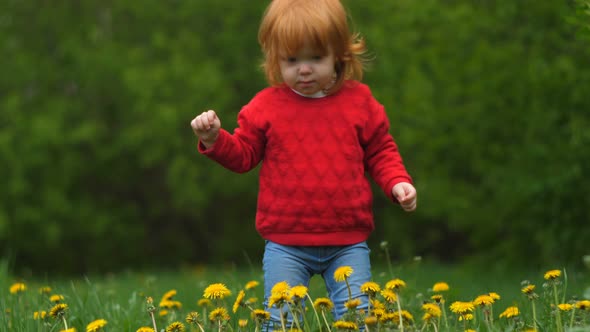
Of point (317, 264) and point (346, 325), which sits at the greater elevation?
point (317, 264)

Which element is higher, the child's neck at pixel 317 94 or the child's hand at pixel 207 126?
the child's neck at pixel 317 94

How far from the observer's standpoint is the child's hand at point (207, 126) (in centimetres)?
298

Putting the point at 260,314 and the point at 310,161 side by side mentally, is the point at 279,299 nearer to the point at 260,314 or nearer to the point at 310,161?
the point at 260,314

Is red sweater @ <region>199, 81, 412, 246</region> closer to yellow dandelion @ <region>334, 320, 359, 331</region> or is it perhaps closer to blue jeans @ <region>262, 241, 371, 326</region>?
blue jeans @ <region>262, 241, 371, 326</region>

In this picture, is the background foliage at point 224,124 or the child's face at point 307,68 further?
the background foliage at point 224,124

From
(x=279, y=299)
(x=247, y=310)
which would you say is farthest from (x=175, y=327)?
(x=247, y=310)

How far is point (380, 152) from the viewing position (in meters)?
3.36

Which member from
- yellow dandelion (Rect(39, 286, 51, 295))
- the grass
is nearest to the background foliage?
the grass

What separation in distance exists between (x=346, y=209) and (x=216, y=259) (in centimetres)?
1351

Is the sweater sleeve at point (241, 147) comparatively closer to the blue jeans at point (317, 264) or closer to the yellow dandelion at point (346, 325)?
the blue jeans at point (317, 264)

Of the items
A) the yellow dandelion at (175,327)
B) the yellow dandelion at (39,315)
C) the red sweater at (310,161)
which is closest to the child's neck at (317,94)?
the red sweater at (310,161)

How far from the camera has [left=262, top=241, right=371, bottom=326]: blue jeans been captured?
3.17m

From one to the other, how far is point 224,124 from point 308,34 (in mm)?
10668

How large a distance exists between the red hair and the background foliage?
5013 mm
